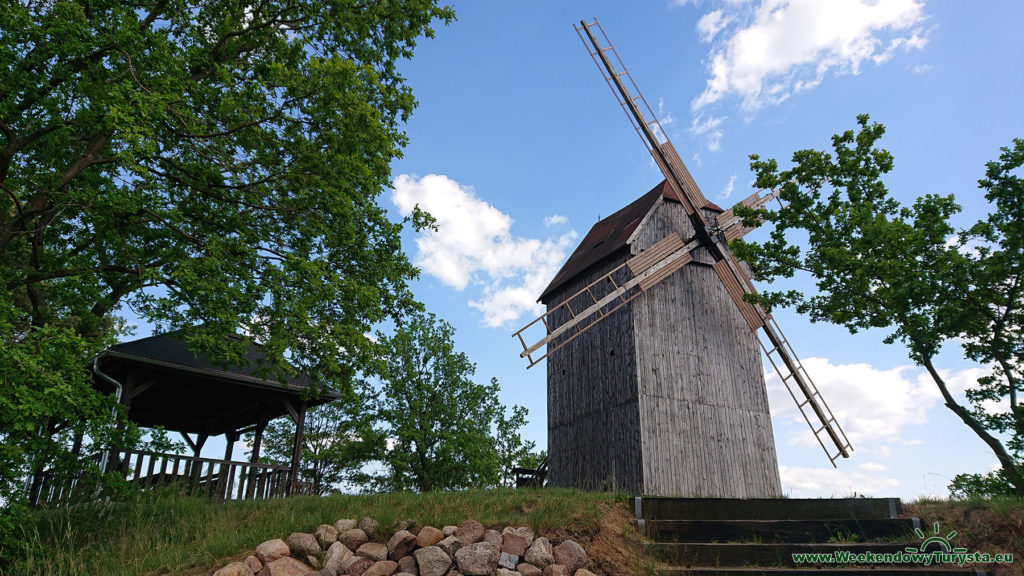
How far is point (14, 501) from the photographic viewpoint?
7281mm

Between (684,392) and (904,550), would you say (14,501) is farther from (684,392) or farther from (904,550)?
(684,392)

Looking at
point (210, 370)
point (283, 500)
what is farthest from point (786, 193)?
point (210, 370)

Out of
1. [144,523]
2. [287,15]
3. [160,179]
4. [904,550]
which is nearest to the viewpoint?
[904,550]

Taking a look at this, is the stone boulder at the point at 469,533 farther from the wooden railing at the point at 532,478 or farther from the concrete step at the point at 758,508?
the wooden railing at the point at 532,478

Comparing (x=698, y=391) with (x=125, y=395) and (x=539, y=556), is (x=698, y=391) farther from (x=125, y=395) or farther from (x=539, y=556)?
(x=125, y=395)

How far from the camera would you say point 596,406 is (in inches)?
562

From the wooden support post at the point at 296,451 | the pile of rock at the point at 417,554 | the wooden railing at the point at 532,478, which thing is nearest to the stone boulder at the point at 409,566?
the pile of rock at the point at 417,554

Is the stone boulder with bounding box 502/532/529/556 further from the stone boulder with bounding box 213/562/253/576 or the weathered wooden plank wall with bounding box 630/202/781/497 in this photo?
the weathered wooden plank wall with bounding box 630/202/781/497

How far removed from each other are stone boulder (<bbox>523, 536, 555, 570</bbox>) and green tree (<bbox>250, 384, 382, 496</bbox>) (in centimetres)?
1663

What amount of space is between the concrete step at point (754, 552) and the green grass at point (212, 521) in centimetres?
118

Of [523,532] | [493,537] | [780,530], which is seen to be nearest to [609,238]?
[780,530]

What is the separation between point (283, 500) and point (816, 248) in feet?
42.1

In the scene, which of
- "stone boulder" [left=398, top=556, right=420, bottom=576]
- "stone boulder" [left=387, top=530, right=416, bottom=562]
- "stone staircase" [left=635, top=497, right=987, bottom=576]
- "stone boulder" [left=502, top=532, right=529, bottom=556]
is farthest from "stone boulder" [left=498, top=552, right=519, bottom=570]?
"stone staircase" [left=635, top=497, right=987, bottom=576]

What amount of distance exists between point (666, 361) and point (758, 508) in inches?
207
